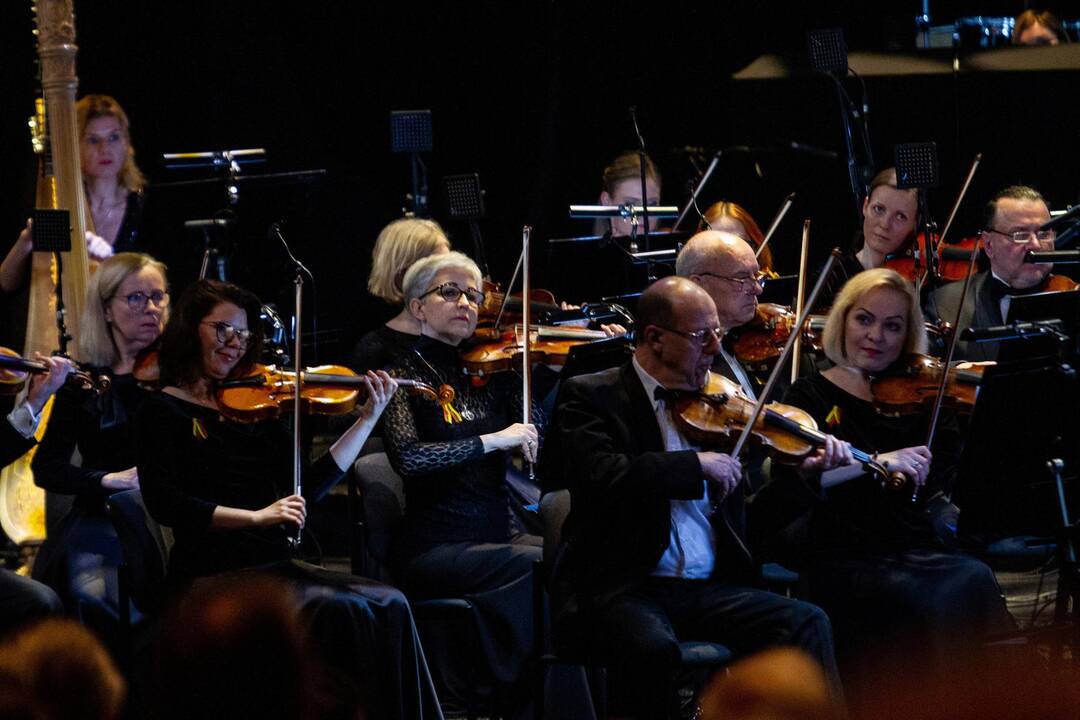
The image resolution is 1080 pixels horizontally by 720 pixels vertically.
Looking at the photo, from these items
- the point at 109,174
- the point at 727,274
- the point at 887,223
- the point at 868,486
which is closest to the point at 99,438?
the point at 109,174

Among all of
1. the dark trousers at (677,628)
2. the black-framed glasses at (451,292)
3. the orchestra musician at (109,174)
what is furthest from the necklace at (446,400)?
the orchestra musician at (109,174)

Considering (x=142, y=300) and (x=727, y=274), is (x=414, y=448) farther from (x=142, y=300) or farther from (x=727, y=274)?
(x=727, y=274)

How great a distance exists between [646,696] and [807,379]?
1144mm

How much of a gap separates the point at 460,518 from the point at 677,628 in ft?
2.87

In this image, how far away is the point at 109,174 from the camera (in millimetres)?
5445

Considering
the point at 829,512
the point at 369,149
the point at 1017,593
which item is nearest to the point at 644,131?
the point at 369,149

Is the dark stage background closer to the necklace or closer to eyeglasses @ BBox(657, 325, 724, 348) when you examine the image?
the necklace

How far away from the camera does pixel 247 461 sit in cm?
382

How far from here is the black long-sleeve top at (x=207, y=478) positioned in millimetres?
3664

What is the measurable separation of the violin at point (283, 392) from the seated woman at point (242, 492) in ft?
0.12

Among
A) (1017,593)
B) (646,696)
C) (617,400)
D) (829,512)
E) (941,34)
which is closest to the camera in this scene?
(646,696)

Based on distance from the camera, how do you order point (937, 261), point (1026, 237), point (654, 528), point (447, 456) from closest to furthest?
point (654, 528)
point (447, 456)
point (1026, 237)
point (937, 261)

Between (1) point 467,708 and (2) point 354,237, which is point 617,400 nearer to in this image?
(1) point 467,708

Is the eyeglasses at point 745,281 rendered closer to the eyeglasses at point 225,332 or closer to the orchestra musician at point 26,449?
the eyeglasses at point 225,332
